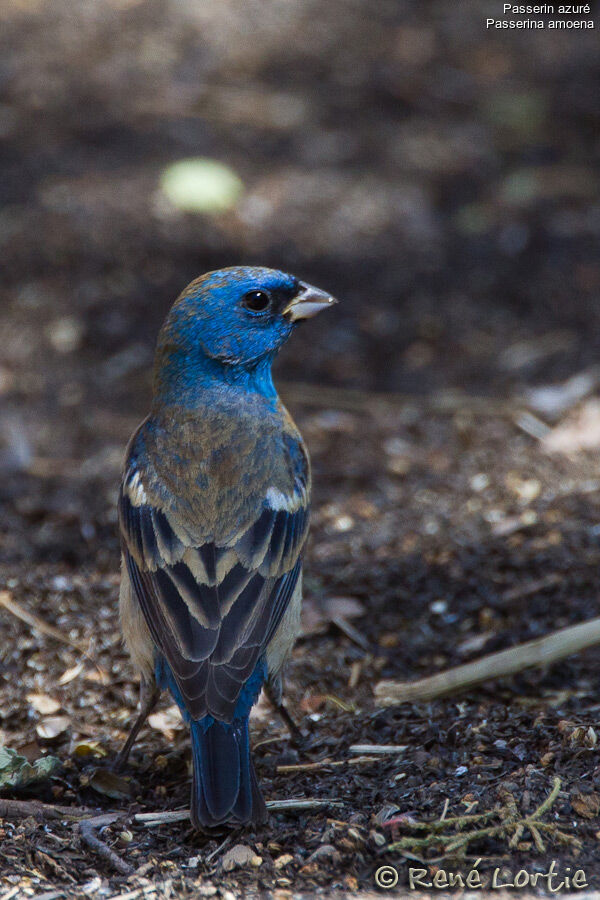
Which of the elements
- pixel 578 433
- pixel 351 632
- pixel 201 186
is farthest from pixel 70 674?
pixel 201 186

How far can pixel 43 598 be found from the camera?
4.45 m

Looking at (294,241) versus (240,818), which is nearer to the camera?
(240,818)

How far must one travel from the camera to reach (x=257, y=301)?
13.3 feet

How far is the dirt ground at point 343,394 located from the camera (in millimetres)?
3205

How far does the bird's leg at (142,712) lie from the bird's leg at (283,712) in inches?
14.2

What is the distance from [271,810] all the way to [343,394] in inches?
116

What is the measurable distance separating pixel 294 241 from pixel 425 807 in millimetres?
4311

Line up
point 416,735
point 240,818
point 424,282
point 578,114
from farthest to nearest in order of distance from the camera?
point 578,114 < point 424,282 < point 416,735 < point 240,818

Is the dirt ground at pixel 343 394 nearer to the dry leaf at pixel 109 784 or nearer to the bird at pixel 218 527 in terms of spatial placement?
the dry leaf at pixel 109 784

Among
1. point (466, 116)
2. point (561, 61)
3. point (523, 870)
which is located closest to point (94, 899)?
point (523, 870)

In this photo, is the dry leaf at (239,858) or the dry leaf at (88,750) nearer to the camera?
the dry leaf at (239,858)

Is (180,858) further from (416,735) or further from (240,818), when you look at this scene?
(416,735)

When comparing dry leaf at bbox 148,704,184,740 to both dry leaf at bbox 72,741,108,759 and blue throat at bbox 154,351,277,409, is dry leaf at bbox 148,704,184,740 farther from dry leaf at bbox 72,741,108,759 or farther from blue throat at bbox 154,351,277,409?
blue throat at bbox 154,351,277,409

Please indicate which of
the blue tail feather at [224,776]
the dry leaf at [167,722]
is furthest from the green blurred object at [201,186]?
the blue tail feather at [224,776]
